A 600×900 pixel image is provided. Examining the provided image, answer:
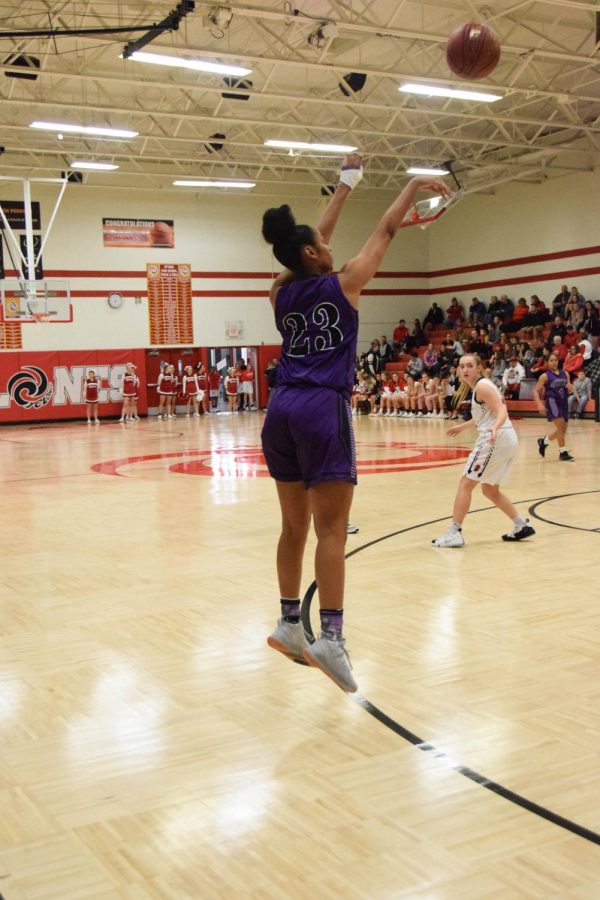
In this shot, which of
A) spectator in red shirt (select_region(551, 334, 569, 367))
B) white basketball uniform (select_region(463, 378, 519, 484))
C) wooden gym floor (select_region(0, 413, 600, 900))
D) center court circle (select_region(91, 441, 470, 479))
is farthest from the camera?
spectator in red shirt (select_region(551, 334, 569, 367))

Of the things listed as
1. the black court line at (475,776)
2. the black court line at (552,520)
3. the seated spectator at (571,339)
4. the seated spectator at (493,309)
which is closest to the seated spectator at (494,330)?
the seated spectator at (493,309)

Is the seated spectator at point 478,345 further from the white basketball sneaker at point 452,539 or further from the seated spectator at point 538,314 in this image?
the white basketball sneaker at point 452,539

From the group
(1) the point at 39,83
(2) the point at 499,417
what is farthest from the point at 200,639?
(1) the point at 39,83

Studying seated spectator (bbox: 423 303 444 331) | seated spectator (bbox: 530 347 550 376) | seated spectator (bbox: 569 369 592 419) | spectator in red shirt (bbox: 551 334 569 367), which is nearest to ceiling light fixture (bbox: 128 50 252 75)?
seated spectator (bbox: 530 347 550 376)

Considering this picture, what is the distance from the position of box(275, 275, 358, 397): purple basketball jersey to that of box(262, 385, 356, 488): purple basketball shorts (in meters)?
0.06

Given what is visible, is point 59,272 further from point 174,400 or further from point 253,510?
point 253,510

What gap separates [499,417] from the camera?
290 inches

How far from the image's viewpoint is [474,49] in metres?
9.66

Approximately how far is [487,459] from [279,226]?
3991 millimetres

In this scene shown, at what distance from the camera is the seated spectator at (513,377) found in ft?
82.0

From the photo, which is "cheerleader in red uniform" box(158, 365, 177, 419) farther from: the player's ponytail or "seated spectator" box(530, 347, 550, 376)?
the player's ponytail

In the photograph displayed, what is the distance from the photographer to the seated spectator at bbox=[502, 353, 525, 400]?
2500cm

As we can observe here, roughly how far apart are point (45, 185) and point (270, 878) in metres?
28.3

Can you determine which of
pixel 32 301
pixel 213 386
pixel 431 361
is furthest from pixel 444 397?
pixel 32 301
